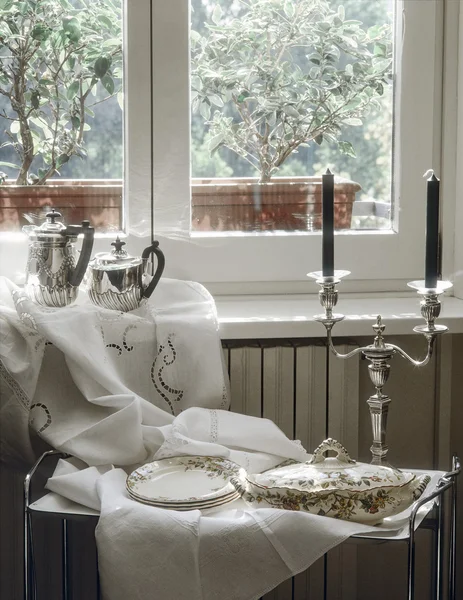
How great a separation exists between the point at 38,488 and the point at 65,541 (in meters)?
0.22

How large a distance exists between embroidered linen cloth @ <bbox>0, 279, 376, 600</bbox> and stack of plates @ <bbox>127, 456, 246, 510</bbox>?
2 centimetres

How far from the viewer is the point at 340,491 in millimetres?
1244

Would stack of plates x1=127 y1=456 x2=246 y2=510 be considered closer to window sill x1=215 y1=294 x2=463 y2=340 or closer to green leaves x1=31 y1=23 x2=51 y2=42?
window sill x1=215 y1=294 x2=463 y2=340

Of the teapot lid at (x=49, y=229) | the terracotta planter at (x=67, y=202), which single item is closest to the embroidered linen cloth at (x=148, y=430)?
the teapot lid at (x=49, y=229)

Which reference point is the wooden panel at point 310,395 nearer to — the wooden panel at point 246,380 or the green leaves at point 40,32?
the wooden panel at point 246,380

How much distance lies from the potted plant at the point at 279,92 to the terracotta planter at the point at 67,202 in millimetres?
177

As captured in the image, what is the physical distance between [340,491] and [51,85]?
1.06m

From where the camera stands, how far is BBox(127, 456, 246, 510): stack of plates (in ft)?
4.20

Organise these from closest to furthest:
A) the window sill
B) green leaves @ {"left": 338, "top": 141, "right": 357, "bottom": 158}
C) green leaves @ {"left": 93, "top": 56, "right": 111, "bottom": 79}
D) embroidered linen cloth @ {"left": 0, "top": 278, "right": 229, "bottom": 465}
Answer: embroidered linen cloth @ {"left": 0, "top": 278, "right": 229, "bottom": 465} → the window sill → green leaves @ {"left": 93, "top": 56, "right": 111, "bottom": 79} → green leaves @ {"left": 338, "top": 141, "right": 357, "bottom": 158}

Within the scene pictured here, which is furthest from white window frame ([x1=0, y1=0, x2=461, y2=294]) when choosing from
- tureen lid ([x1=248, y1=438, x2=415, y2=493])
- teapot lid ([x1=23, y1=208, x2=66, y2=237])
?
tureen lid ([x1=248, y1=438, x2=415, y2=493])

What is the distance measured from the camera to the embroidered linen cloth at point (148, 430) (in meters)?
1.22

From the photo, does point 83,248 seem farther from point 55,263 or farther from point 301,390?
point 301,390

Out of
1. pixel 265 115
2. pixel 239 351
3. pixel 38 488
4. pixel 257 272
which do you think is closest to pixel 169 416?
pixel 239 351

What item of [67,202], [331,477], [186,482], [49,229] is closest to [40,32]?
[67,202]
